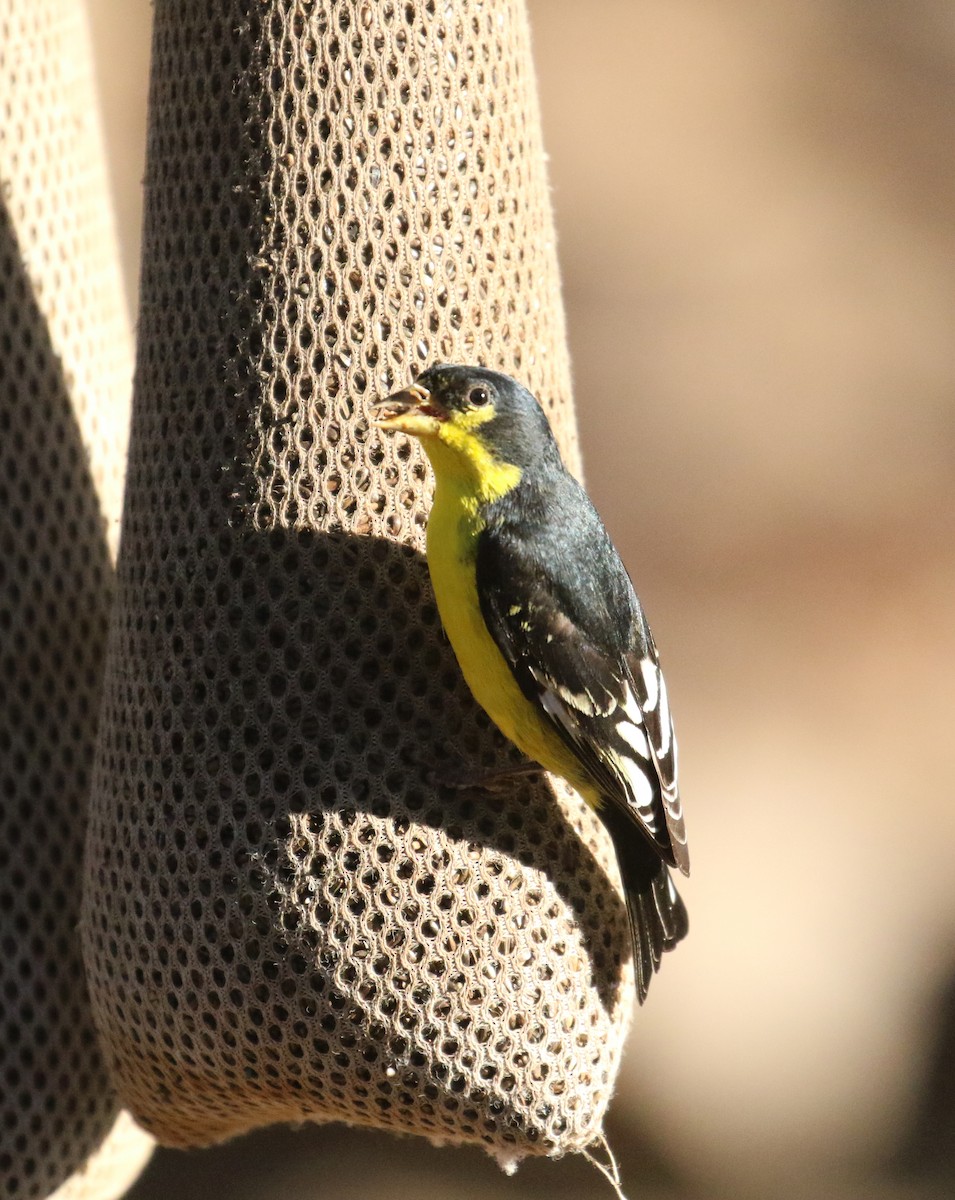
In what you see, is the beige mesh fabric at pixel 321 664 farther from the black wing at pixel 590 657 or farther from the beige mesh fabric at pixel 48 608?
the beige mesh fabric at pixel 48 608

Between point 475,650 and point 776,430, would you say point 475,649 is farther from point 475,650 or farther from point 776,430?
point 776,430

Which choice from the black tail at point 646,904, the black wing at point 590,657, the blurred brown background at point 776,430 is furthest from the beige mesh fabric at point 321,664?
the blurred brown background at point 776,430

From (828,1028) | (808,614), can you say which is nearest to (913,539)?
(808,614)

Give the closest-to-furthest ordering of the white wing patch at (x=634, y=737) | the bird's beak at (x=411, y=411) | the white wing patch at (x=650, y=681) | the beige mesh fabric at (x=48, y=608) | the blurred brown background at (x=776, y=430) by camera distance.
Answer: the bird's beak at (x=411, y=411) → the white wing patch at (x=634, y=737) → the white wing patch at (x=650, y=681) → the beige mesh fabric at (x=48, y=608) → the blurred brown background at (x=776, y=430)

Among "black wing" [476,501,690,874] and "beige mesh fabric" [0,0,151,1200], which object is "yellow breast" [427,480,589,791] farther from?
"beige mesh fabric" [0,0,151,1200]

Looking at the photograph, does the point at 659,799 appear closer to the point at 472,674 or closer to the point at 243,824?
the point at 472,674

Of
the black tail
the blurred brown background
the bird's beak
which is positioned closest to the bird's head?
the bird's beak

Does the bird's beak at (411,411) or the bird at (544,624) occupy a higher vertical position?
the bird's beak at (411,411)
